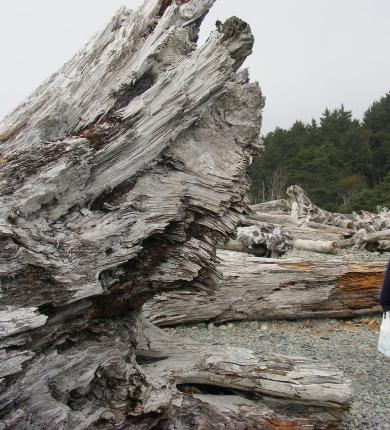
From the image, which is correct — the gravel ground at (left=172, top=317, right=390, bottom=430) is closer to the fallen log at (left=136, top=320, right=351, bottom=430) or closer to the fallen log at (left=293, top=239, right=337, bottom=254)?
the fallen log at (left=136, top=320, right=351, bottom=430)

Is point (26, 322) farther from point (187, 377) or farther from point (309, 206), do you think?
point (309, 206)

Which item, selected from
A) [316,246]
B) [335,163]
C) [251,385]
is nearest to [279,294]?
[251,385]

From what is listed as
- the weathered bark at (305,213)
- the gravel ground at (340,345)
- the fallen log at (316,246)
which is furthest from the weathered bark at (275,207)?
the gravel ground at (340,345)

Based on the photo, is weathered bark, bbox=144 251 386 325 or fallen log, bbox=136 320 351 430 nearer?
fallen log, bbox=136 320 351 430

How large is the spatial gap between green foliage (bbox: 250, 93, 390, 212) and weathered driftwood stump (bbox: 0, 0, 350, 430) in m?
51.4

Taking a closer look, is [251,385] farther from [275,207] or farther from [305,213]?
[275,207]

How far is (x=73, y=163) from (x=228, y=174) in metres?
2.13

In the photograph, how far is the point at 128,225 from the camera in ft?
19.2

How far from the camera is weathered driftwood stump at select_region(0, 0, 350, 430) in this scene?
5105 mm

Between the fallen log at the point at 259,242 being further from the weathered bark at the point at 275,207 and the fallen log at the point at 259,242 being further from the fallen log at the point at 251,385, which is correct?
the weathered bark at the point at 275,207

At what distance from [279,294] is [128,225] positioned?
6805 mm

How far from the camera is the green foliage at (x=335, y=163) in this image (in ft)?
214

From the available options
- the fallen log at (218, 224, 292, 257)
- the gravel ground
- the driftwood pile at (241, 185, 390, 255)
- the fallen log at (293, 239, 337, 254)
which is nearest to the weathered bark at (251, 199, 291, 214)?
the driftwood pile at (241, 185, 390, 255)

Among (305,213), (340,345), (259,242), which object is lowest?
(340,345)
